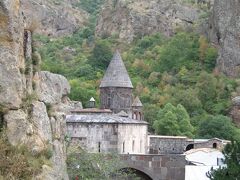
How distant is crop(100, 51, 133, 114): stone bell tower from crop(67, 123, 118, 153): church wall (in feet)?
27.8

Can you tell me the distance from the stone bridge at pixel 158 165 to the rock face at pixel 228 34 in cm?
3795

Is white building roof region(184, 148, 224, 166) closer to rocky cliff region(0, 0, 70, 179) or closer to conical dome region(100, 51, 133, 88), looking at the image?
conical dome region(100, 51, 133, 88)

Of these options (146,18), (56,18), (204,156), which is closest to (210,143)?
(204,156)

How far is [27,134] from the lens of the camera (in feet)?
38.9

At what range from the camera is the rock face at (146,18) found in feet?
254

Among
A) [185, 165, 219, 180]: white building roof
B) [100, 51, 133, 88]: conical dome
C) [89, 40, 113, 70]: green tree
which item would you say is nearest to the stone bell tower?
[100, 51, 133, 88]: conical dome

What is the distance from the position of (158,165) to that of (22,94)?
1543 centimetres

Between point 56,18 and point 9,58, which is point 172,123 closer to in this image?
point 9,58

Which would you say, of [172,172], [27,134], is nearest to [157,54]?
[172,172]

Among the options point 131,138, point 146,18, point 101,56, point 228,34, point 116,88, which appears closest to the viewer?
point 131,138

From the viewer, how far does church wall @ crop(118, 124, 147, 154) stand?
29116 mm

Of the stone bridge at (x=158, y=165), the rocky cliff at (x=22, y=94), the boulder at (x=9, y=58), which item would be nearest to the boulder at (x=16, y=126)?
the rocky cliff at (x=22, y=94)

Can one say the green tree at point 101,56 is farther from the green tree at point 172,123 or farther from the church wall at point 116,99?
the church wall at point 116,99

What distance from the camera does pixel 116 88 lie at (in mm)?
37812
